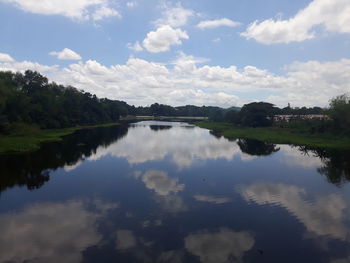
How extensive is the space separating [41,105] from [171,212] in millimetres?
77548

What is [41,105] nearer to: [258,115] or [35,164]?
[35,164]

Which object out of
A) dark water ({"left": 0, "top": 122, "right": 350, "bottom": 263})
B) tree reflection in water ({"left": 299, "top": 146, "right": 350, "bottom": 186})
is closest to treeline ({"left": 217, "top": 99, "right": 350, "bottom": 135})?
tree reflection in water ({"left": 299, "top": 146, "right": 350, "bottom": 186})

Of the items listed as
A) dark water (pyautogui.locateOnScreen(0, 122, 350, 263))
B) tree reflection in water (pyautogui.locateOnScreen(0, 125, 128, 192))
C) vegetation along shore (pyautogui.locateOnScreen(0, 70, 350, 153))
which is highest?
vegetation along shore (pyautogui.locateOnScreen(0, 70, 350, 153))

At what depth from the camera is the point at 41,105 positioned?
279ft

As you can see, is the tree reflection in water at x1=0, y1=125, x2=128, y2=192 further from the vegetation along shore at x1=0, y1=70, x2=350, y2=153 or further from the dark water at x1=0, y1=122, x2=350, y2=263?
the vegetation along shore at x1=0, y1=70, x2=350, y2=153

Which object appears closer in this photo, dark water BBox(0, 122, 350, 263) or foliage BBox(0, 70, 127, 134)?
dark water BBox(0, 122, 350, 263)

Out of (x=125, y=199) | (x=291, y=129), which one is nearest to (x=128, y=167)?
(x=125, y=199)

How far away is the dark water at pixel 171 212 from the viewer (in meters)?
15.6

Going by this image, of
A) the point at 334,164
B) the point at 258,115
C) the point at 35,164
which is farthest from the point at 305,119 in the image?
the point at 35,164

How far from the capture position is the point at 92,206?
22.3 metres

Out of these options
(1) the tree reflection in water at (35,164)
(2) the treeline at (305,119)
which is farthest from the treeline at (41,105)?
(2) the treeline at (305,119)

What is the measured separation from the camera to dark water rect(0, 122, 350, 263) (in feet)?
51.1

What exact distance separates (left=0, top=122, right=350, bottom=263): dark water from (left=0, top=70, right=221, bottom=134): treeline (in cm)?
3270

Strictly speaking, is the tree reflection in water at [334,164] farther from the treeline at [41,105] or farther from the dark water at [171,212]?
the treeline at [41,105]
